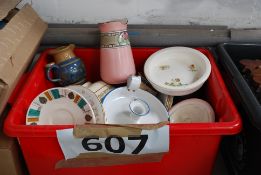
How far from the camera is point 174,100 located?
0.98m

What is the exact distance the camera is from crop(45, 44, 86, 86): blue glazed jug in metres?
0.94

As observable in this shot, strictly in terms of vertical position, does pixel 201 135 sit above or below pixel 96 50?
below

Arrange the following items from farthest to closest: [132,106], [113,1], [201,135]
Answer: [113,1] → [132,106] → [201,135]

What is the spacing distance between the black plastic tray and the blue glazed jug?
18.3 inches

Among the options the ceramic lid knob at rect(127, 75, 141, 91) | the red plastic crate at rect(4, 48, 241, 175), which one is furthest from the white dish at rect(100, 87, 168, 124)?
the red plastic crate at rect(4, 48, 241, 175)

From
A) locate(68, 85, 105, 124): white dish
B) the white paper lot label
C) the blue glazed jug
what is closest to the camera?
the white paper lot label

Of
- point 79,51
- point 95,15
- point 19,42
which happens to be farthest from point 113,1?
point 19,42

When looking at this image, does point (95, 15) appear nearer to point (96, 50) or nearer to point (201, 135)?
point (96, 50)

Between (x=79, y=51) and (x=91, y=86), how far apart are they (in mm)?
172

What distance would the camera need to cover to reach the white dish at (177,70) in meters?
0.88

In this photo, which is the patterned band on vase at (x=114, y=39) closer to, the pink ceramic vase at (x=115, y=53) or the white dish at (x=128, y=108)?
the pink ceramic vase at (x=115, y=53)

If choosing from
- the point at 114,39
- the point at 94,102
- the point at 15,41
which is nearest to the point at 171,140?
the point at 94,102

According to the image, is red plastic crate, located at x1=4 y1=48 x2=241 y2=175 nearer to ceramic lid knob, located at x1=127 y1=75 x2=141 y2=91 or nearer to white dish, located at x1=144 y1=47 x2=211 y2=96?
white dish, located at x1=144 y1=47 x2=211 y2=96

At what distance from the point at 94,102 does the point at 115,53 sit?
0.17 metres
